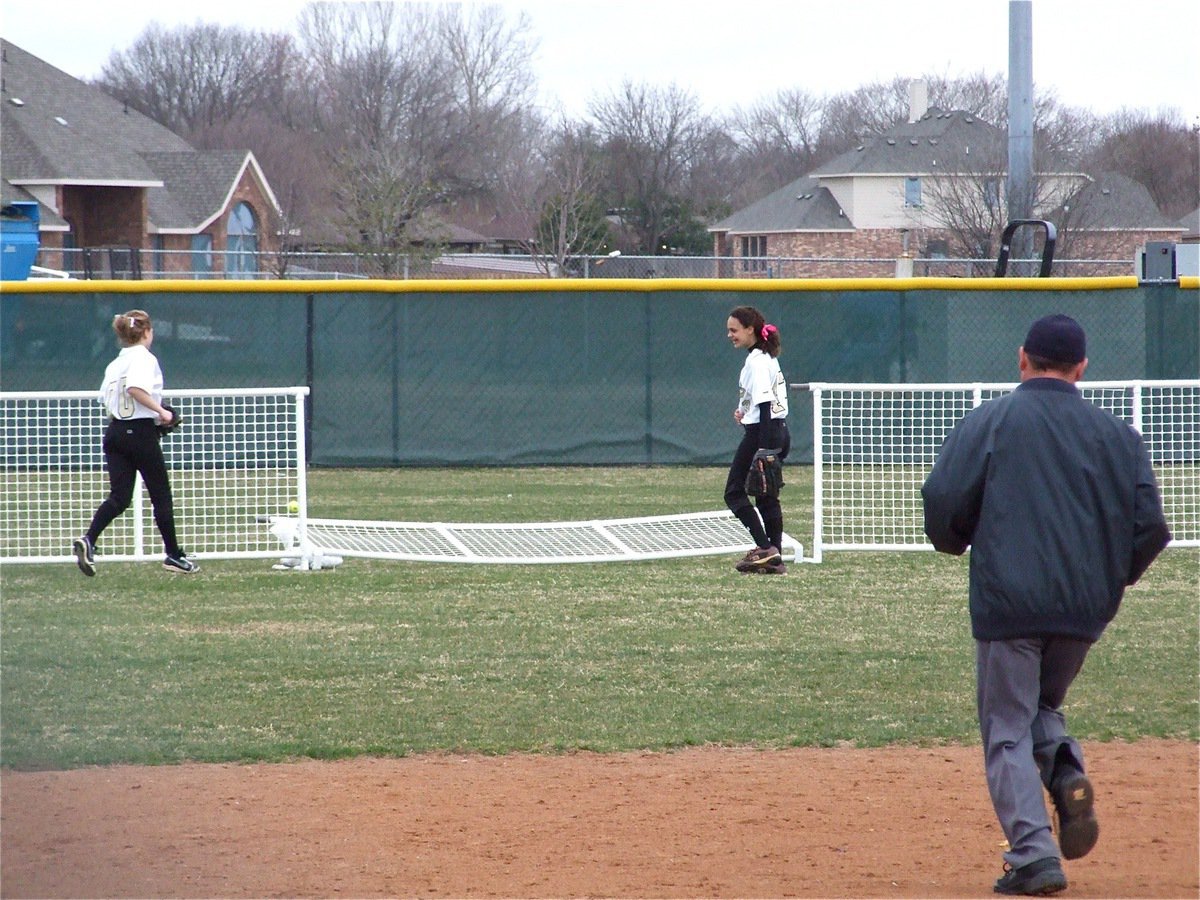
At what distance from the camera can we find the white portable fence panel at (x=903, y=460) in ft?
35.6

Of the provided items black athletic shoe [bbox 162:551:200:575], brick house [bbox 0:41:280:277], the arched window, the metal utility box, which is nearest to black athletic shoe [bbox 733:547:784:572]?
black athletic shoe [bbox 162:551:200:575]

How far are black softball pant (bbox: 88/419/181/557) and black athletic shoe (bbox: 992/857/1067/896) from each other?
6959 mm

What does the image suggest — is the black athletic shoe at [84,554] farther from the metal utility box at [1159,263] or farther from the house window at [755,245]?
the house window at [755,245]

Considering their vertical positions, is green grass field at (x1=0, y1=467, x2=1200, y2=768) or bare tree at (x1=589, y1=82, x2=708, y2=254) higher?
bare tree at (x1=589, y1=82, x2=708, y2=254)

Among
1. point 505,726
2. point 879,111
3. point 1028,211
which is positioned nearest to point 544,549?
point 505,726

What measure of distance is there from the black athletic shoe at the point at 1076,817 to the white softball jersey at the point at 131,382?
6.93 m

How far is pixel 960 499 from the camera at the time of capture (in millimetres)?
4551

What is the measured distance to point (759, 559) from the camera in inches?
402

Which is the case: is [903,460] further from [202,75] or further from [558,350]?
[202,75]

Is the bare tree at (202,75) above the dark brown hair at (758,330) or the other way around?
above

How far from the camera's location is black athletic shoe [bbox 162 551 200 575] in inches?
403

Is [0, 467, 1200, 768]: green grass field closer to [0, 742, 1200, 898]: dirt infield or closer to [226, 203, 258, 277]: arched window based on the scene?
[0, 742, 1200, 898]: dirt infield

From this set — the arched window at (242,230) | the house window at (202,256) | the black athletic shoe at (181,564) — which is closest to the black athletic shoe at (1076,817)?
the black athletic shoe at (181,564)

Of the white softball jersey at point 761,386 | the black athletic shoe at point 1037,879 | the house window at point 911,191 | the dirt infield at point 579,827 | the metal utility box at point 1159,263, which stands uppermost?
the house window at point 911,191
